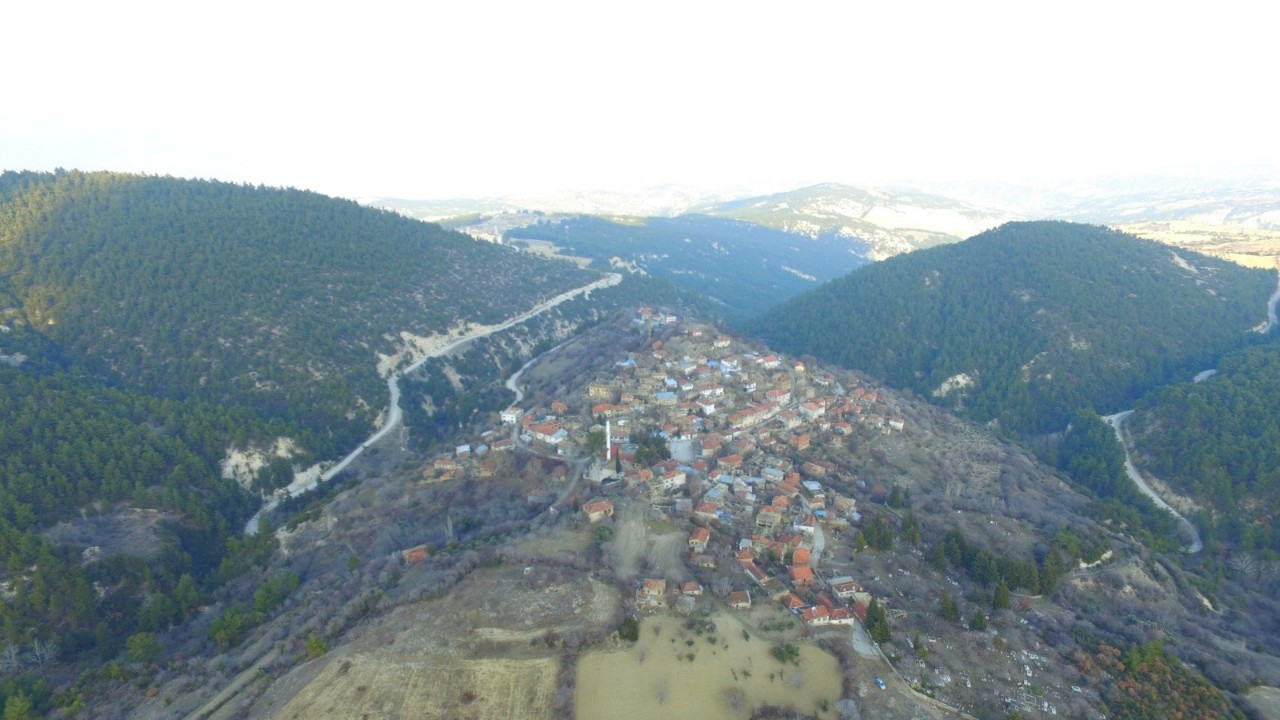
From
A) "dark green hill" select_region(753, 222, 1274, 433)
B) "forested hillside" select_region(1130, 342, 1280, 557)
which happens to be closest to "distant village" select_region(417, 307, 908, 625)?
"dark green hill" select_region(753, 222, 1274, 433)

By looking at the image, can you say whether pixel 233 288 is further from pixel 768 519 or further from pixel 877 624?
pixel 877 624

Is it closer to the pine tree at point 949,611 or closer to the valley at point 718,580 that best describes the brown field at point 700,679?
the valley at point 718,580

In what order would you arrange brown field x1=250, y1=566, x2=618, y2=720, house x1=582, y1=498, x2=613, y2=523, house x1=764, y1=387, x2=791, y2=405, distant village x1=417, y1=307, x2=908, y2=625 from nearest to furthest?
brown field x1=250, y1=566, x2=618, y2=720 < distant village x1=417, y1=307, x2=908, y2=625 < house x1=582, y1=498, x2=613, y2=523 < house x1=764, y1=387, x2=791, y2=405

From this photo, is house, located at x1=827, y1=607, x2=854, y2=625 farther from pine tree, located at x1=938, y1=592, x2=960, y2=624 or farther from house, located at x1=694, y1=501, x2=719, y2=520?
house, located at x1=694, y1=501, x2=719, y2=520

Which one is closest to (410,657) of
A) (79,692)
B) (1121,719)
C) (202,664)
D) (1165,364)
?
(202,664)

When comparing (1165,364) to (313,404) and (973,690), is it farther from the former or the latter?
(313,404)

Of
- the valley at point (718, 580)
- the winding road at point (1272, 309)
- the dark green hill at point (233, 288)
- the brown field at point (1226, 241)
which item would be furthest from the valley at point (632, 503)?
the brown field at point (1226, 241)

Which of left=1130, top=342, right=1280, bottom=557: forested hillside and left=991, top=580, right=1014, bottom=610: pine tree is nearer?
A: left=991, top=580, right=1014, bottom=610: pine tree
